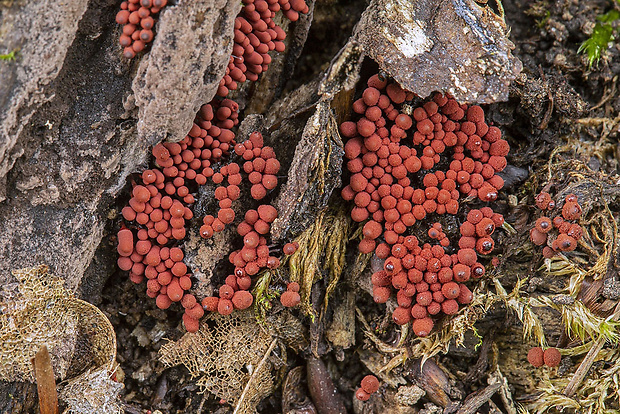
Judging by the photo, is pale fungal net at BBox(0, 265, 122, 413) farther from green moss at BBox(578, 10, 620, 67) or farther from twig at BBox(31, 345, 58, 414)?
green moss at BBox(578, 10, 620, 67)

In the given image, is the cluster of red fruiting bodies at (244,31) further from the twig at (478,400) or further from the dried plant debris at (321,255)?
the twig at (478,400)

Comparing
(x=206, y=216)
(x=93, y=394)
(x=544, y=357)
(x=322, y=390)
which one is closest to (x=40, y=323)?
(x=93, y=394)

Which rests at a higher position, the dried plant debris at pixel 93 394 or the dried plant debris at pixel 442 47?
the dried plant debris at pixel 442 47

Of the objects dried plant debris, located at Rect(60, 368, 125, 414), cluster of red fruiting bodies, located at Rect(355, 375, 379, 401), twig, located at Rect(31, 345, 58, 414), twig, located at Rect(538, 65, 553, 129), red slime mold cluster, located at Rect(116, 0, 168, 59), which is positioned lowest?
cluster of red fruiting bodies, located at Rect(355, 375, 379, 401)

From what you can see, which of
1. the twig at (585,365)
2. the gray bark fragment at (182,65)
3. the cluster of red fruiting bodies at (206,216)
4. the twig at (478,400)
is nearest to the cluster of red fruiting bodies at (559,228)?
the twig at (585,365)

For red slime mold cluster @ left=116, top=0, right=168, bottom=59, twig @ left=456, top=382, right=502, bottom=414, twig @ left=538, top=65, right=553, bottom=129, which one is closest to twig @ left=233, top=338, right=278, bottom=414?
twig @ left=456, top=382, right=502, bottom=414

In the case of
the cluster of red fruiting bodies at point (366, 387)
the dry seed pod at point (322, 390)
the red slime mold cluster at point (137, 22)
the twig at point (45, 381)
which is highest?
the red slime mold cluster at point (137, 22)

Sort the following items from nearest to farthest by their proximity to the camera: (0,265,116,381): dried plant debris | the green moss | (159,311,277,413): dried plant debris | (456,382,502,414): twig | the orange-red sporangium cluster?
(0,265,116,381): dried plant debris < the orange-red sporangium cluster < (456,382,502,414): twig < (159,311,277,413): dried plant debris < the green moss

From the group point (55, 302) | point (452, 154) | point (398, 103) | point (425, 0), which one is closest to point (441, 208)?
point (452, 154)
